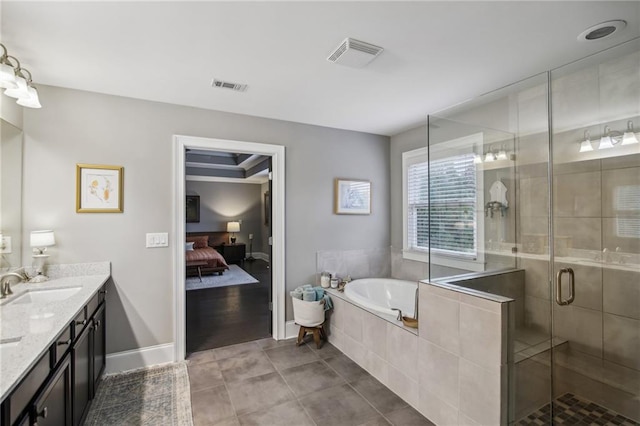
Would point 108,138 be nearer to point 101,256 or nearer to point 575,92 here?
point 101,256

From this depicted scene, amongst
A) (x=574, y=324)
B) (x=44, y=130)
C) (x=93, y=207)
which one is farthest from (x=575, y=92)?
(x=44, y=130)

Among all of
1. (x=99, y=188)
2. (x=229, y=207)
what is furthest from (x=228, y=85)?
(x=229, y=207)

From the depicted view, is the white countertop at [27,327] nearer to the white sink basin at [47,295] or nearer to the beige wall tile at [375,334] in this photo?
the white sink basin at [47,295]

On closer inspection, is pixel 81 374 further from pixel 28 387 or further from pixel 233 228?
pixel 233 228

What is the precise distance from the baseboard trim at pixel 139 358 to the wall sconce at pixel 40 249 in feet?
2.96

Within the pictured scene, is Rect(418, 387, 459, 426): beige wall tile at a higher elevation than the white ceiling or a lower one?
lower

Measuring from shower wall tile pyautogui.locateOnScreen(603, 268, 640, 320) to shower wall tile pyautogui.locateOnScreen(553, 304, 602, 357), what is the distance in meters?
0.11

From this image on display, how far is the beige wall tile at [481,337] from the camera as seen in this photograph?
1.69m

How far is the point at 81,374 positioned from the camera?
5.96ft

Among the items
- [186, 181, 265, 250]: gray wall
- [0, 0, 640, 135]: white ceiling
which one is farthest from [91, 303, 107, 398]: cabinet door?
[186, 181, 265, 250]: gray wall

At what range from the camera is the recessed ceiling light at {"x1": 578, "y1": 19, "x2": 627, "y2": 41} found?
1.71 meters

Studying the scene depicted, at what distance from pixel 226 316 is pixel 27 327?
282 centimetres

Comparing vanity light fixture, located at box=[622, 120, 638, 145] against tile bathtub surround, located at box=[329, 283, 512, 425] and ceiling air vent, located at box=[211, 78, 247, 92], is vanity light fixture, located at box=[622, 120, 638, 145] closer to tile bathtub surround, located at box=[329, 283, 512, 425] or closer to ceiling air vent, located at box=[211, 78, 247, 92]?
tile bathtub surround, located at box=[329, 283, 512, 425]

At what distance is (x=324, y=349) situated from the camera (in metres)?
3.18
